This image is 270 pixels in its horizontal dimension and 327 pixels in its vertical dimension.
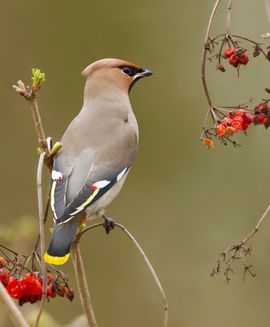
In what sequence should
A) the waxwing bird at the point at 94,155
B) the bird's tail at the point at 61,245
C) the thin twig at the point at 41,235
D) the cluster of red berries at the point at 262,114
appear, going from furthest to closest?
the waxwing bird at the point at 94,155 → the bird's tail at the point at 61,245 → the cluster of red berries at the point at 262,114 → the thin twig at the point at 41,235

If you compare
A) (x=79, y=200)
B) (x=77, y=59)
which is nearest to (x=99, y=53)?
(x=77, y=59)

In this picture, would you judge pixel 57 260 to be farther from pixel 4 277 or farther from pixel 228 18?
pixel 228 18

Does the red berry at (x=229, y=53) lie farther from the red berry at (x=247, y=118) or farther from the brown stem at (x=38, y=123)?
the brown stem at (x=38, y=123)

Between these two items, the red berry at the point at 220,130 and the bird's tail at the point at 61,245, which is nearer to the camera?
the red berry at the point at 220,130

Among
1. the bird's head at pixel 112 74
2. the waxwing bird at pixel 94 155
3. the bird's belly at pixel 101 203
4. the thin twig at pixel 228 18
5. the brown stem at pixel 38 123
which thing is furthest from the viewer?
the bird's head at pixel 112 74

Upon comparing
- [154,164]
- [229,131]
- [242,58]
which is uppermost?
[242,58]

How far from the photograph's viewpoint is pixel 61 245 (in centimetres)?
307

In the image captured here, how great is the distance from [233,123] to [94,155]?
893mm

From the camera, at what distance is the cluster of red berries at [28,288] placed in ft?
9.29

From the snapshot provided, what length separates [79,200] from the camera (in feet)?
11.2

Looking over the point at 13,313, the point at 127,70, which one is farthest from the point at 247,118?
the point at 127,70

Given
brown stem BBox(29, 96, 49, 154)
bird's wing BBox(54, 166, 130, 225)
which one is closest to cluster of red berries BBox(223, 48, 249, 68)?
brown stem BBox(29, 96, 49, 154)

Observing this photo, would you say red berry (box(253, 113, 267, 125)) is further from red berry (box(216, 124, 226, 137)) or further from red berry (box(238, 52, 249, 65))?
red berry (box(238, 52, 249, 65))

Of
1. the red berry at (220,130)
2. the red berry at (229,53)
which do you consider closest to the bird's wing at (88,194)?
the red berry at (220,130)
